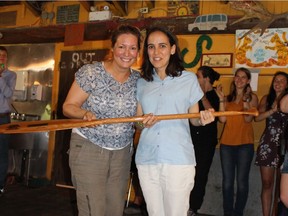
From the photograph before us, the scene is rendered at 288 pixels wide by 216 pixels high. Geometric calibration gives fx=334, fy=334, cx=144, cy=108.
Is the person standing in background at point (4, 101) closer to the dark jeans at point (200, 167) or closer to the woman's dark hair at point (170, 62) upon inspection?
the dark jeans at point (200, 167)

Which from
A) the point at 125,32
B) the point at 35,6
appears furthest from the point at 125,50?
the point at 35,6

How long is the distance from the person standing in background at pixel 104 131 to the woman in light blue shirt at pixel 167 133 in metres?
0.13

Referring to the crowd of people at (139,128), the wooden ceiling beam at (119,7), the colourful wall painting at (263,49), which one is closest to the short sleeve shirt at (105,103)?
the crowd of people at (139,128)

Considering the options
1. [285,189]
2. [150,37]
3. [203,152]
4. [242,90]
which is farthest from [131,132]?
[242,90]

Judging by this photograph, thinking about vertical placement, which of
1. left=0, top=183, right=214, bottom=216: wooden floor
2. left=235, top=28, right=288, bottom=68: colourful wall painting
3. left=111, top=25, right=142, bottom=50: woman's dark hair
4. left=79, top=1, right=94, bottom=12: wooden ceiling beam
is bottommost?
left=0, top=183, right=214, bottom=216: wooden floor

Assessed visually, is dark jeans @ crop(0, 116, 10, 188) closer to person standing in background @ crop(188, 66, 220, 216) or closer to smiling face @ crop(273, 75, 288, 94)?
person standing in background @ crop(188, 66, 220, 216)

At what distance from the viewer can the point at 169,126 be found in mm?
1855

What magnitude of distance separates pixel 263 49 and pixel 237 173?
1.50 metres

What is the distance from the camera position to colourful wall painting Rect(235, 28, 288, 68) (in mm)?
3840

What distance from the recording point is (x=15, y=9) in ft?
18.6

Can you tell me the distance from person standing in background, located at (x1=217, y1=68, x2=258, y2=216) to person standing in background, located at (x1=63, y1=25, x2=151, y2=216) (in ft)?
Answer: 5.70

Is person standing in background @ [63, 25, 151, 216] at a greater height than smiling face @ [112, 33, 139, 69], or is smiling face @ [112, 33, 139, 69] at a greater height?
smiling face @ [112, 33, 139, 69]

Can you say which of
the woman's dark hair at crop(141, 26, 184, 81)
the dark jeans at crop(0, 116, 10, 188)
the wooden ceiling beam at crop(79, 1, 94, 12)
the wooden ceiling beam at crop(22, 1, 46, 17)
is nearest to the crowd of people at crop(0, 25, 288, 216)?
the woman's dark hair at crop(141, 26, 184, 81)

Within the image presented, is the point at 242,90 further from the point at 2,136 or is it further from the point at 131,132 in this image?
the point at 2,136
